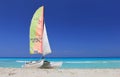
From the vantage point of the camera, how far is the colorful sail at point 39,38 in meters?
20.3

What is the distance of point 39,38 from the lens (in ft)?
66.6

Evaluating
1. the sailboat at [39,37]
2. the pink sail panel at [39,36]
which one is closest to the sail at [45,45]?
the sailboat at [39,37]

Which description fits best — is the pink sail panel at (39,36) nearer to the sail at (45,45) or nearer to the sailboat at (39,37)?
the sailboat at (39,37)

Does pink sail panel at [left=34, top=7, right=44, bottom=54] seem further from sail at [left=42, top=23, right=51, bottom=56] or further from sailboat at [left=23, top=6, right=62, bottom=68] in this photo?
sail at [left=42, top=23, right=51, bottom=56]

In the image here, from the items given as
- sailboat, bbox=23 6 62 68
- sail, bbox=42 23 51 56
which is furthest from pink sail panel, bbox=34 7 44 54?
sail, bbox=42 23 51 56

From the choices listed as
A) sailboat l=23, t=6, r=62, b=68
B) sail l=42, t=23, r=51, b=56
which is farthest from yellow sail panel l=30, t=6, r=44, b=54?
sail l=42, t=23, r=51, b=56

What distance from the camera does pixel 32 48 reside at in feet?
67.7

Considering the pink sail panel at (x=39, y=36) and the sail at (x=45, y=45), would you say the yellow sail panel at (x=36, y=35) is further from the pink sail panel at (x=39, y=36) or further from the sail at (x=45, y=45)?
the sail at (x=45, y=45)

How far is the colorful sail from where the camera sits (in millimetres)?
20328

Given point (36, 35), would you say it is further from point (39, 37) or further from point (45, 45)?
point (45, 45)

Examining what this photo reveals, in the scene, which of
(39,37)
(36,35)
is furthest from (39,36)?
(36,35)

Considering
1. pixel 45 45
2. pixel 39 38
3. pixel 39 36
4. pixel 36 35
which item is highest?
pixel 36 35
